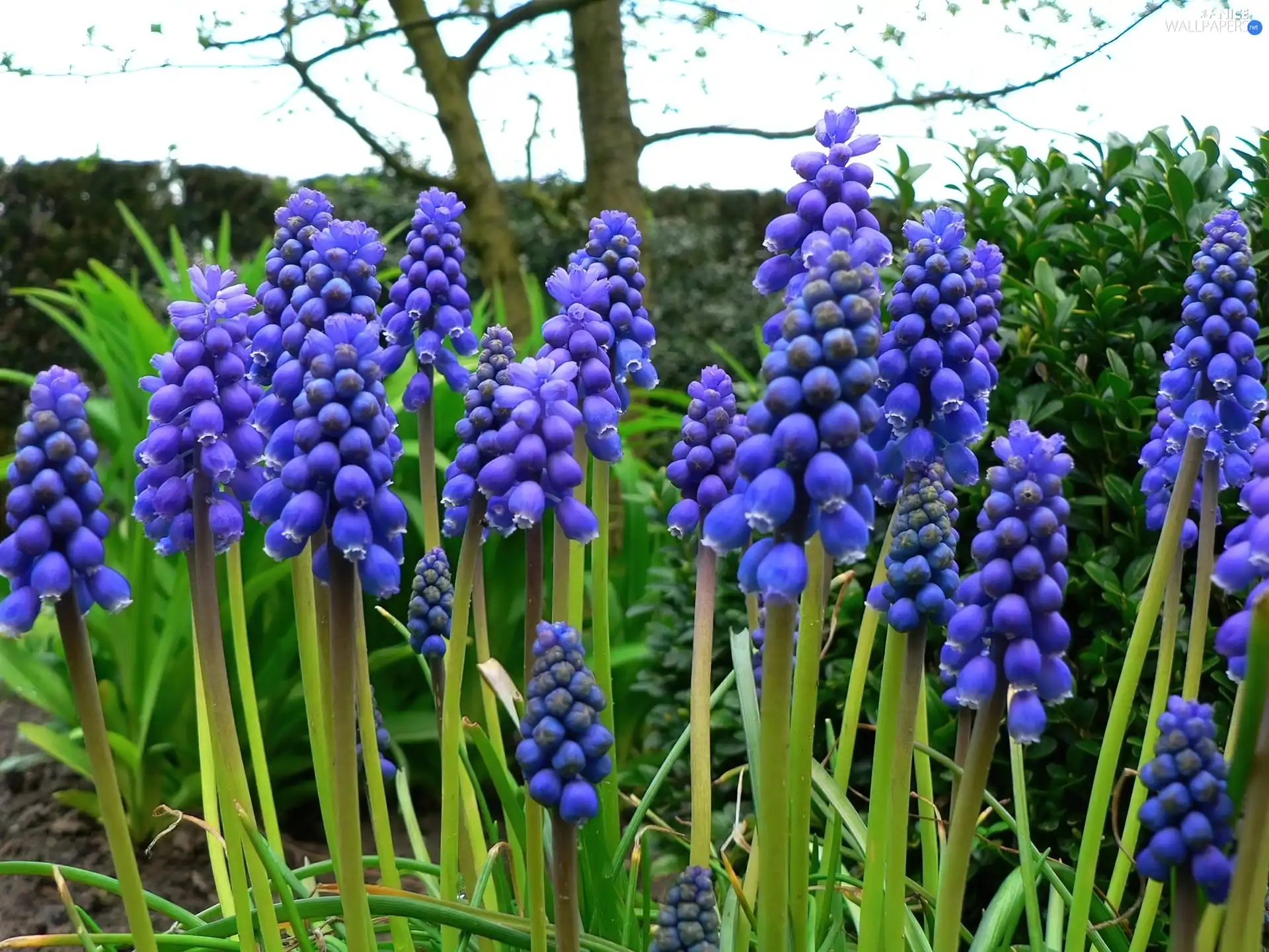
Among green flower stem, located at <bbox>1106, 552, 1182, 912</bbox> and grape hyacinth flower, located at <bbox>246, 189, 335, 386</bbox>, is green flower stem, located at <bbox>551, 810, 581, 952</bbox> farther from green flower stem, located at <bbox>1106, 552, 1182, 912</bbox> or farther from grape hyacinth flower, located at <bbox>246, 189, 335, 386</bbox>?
green flower stem, located at <bbox>1106, 552, 1182, 912</bbox>

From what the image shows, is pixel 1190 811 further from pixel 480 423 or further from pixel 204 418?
pixel 204 418

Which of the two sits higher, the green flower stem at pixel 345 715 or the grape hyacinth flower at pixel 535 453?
the grape hyacinth flower at pixel 535 453

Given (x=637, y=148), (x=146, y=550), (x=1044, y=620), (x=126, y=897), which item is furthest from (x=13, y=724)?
(x=1044, y=620)

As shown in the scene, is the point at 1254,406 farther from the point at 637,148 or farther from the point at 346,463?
the point at 637,148

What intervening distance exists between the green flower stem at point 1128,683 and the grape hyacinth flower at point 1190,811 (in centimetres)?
59

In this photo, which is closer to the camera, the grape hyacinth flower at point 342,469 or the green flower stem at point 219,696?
the grape hyacinth flower at point 342,469

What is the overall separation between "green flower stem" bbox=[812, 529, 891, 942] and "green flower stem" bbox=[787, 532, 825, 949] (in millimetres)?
359

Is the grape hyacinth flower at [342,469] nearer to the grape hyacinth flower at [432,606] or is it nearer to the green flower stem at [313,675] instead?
the green flower stem at [313,675]

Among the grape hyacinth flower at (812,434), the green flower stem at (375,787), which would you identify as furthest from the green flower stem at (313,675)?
the grape hyacinth flower at (812,434)

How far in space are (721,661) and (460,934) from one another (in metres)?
2.30

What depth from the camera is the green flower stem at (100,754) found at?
5.30 ft

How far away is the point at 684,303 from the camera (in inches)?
494

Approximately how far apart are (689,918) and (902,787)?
0.44m

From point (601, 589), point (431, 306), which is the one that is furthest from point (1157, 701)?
point (431, 306)
